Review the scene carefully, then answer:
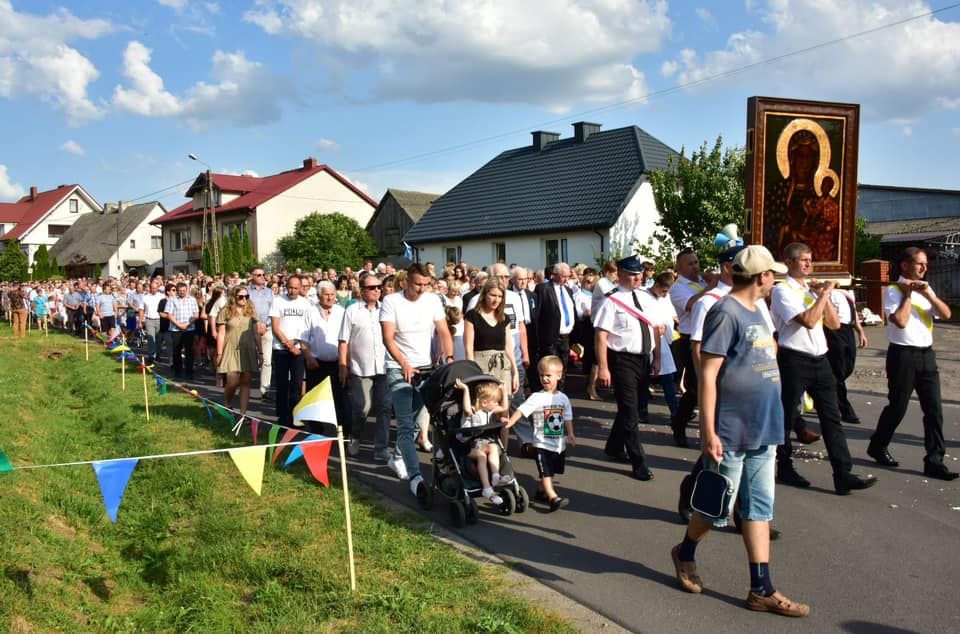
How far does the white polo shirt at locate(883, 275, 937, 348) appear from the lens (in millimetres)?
6902

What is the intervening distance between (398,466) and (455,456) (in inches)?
56.9

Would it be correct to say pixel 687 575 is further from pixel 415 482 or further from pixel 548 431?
pixel 415 482

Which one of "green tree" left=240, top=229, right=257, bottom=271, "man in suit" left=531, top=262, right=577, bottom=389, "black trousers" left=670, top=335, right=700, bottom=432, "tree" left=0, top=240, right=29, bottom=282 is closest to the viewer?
"black trousers" left=670, top=335, right=700, bottom=432

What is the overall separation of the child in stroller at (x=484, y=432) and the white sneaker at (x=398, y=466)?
52.5 inches

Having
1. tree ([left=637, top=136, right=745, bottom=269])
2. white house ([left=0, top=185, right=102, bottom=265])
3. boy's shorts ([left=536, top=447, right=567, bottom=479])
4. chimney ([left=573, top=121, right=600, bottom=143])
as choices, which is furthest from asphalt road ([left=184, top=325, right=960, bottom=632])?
white house ([left=0, top=185, right=102, bottom=265])

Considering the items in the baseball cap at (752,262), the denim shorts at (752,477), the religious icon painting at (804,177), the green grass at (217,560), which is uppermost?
the religious icon painting at (804,177)

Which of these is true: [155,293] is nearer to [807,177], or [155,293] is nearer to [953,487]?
[807,177]

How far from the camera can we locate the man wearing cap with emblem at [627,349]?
6.95 meters

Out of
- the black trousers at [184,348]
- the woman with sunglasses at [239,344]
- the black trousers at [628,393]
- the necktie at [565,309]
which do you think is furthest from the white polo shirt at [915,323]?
the black trousers at [184,348]

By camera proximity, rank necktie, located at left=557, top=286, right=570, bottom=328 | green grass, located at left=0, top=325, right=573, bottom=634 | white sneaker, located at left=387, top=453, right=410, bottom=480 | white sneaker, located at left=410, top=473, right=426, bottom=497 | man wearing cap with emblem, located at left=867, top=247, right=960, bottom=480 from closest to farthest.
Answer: green grass, located at left=0, top=325, right=573, bottom=634 → white sneaker, located at left=410, top=473, right=426, bottom=497 → man wearing cap with emblem, located at left=867, top=247, right=960, bottom=480 → white sneaker, located at left=387, top=453, right=410, bottom=480 → necktie, located at left=557, top=286, right=570, bottom=328

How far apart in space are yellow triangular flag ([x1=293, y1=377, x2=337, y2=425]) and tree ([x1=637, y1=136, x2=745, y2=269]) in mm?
20974

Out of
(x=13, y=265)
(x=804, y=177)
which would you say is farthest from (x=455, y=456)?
(x=13, y=265)

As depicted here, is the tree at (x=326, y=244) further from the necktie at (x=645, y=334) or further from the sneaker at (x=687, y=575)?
the sneaker at (x=687, y=575)

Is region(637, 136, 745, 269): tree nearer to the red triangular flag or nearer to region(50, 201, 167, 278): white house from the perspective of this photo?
the red triangular flag
